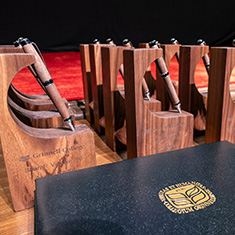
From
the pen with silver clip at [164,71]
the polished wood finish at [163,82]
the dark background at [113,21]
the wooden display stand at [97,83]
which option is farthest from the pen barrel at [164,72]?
the dark background at [113,21]

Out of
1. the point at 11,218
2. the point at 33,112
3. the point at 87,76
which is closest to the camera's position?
the point at 11,218

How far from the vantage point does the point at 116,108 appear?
90 centimetres

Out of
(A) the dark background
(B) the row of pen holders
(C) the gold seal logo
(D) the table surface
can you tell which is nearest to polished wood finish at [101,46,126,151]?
(B) the row of pen holders

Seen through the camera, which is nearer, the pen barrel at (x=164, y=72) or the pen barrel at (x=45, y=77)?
the pen barrel at (x=45, y=77)

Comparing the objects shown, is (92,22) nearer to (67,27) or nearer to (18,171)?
(67,27)

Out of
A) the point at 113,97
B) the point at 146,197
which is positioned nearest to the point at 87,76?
the point at 113,97

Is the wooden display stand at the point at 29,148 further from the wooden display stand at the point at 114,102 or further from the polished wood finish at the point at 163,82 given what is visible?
the polished wood finish at the point at 163,82

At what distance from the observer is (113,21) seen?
133 inches

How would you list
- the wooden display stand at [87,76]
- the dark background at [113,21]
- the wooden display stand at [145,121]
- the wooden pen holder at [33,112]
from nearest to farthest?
the wooden display stand at [145,121] → the wooden pen holder at [33,112] → the wooden display stand at [87,76] → the dark background at [113,21]

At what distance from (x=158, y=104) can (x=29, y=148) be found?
0.46 metres

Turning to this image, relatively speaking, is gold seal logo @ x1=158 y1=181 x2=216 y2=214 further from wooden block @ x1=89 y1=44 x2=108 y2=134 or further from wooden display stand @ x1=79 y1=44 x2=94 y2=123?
wooden display stand @ x1=79 y1=44 x2=94 y2=123

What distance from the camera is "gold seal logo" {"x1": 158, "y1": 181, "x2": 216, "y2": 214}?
0.33 meters

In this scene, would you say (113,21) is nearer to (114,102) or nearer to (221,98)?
(114,102)

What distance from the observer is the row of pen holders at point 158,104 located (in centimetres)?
68
